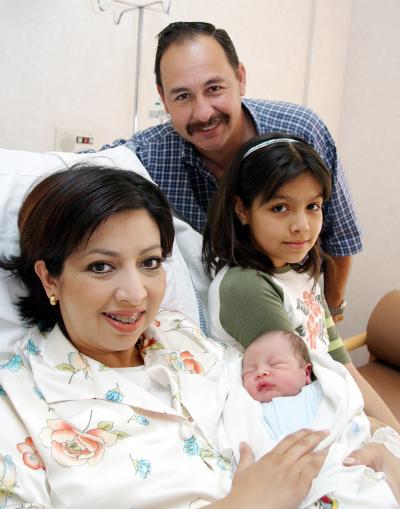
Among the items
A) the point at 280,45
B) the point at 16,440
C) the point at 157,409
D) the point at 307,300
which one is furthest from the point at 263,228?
the point at 280,45

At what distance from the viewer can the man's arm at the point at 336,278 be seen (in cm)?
242

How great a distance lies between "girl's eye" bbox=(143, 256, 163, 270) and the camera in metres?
1.20

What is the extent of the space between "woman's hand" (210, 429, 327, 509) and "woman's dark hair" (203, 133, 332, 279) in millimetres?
578

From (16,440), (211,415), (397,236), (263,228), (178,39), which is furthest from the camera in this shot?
(397,236)

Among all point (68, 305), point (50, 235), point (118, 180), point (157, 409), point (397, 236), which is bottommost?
point (397, 236)

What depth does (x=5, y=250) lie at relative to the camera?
134cm

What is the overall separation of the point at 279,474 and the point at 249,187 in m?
0.85

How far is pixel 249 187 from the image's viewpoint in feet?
5.36

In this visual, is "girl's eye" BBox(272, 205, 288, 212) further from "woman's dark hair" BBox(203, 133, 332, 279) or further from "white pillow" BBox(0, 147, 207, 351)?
"white pillow" BBox(0, 147, 207, 351)

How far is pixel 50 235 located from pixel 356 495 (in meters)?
0.82

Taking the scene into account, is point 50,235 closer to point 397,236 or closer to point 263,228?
point 263,228

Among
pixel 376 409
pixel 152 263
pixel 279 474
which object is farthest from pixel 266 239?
pixel 279 474

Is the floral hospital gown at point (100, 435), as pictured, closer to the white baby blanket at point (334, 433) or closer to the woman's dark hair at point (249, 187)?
the white baby blanket at point (334, 433)

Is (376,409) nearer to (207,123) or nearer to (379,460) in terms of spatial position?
(379,460)
